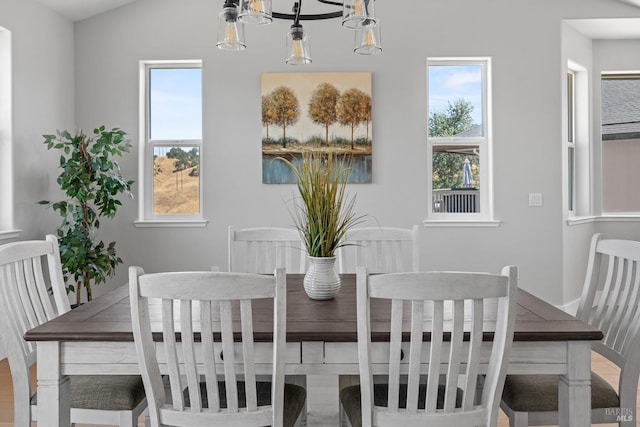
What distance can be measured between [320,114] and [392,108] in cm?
58

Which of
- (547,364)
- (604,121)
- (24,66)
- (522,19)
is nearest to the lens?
(547,364)

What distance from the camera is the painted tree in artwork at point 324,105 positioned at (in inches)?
154

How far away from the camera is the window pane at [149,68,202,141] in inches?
163

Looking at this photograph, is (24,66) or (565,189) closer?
(24,66)

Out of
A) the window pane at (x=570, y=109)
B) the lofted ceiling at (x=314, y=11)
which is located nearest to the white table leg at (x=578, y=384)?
the lofted ceiling at (x=314, y=11)

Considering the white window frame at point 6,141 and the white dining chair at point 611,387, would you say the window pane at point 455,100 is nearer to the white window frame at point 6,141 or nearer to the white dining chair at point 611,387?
the white dining chair at point 611,387

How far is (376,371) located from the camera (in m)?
1.41

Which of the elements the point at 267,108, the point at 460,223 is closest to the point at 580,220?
the point at 460,223

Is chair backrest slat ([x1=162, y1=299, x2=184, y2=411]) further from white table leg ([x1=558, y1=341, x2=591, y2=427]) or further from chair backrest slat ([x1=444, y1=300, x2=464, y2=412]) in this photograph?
white table leg ([x1=558, y1=341, x2=591, y2=427])

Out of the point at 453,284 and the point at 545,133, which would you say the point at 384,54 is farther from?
the point at 453,284

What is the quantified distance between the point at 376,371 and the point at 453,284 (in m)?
0.38

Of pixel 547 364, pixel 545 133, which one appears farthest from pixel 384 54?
pixel 547 364

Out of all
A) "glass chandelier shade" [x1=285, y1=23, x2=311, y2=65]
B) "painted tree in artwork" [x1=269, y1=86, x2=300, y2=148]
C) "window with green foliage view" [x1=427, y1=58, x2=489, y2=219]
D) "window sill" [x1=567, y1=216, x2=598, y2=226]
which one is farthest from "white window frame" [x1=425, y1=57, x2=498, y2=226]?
"glass chandelier shade" [x1=285, y1=23, x2=311, y2=65]

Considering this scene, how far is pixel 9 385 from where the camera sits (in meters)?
2.86
